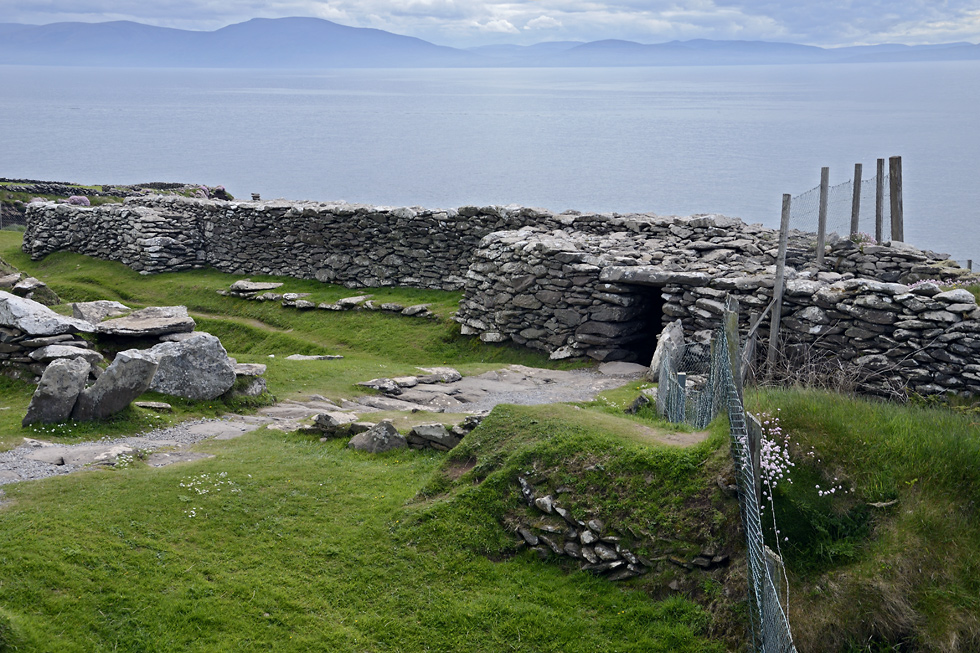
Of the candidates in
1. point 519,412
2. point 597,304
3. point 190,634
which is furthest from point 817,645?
point 597,304

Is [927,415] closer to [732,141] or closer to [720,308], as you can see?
[720,308]

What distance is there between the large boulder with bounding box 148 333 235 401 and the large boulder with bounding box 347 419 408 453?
13.3ft

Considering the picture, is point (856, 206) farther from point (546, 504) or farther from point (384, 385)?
point (546, 504)

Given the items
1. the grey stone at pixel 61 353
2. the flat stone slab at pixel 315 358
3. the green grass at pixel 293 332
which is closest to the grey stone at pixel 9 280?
the green grass at pixel 293 332

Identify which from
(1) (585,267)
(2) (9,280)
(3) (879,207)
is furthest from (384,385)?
(3) (879,207)

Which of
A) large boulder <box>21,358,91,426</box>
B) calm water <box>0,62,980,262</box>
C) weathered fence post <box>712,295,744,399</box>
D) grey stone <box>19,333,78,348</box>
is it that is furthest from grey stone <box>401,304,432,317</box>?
calm water <box>0,62,980,262</box>

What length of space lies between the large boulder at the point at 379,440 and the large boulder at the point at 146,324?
6.79 m

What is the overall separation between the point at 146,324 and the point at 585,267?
36.9ft

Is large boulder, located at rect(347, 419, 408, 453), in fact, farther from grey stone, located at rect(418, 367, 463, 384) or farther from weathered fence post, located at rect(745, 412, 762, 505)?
weathered fence post, located at rect(745, 412, 762, 505)

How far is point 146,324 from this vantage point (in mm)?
18375

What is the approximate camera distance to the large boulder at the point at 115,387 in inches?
568

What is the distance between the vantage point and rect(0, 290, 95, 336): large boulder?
1625 cm

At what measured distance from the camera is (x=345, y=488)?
11.9 m

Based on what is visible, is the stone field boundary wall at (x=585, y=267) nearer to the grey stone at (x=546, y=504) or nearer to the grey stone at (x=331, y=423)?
the grey stone at (x=331, y=423)
